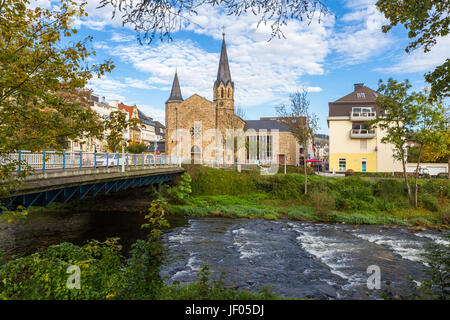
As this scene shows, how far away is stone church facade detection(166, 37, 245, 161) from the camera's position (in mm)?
43469

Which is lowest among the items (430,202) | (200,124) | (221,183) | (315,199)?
(430,202)

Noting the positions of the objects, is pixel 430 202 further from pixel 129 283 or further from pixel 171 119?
pixel 171 119

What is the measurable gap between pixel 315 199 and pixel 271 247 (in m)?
9.53

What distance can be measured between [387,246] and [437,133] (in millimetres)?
11352

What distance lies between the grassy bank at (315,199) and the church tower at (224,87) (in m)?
19.3

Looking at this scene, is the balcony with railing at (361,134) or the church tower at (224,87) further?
the church tower at (224,87)

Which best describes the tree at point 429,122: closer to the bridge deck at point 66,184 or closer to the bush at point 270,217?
the bush at point 270,217

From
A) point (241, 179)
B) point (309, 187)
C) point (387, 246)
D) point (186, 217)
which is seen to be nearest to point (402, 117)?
point (309, 187)

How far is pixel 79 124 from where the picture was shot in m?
5.71

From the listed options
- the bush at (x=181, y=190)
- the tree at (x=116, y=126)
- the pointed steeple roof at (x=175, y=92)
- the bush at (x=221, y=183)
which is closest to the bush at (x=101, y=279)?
the tree at (x=116, y=126)

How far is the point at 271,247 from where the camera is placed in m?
13.4

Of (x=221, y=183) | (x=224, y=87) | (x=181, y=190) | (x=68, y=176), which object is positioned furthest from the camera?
(x=224, y=87)

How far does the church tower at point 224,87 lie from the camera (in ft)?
151

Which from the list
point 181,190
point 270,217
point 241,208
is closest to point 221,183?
point 181,190
